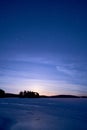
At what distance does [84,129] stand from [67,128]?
10.2ft

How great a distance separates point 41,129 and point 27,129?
252 centimetres

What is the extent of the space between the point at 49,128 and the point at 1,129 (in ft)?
29.0

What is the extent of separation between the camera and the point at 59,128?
3741 centimetres

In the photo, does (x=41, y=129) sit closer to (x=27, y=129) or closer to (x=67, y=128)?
(x=27, y=129)

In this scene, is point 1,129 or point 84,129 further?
point 84,129

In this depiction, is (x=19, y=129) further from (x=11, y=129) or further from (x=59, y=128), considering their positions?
(x=59, y=128)

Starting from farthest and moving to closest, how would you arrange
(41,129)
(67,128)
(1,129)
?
(67,128) < (41,129) < (1,129)

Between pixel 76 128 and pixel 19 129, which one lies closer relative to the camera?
pixel 19 129

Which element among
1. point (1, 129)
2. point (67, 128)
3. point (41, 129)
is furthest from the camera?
point (67, 128)

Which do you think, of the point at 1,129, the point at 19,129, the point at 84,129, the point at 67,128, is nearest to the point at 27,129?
the point at 19,129

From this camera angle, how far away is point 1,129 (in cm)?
3275

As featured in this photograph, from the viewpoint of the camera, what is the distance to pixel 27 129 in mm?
34500

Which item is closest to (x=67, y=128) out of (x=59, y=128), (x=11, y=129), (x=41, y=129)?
(x=59, y=128)

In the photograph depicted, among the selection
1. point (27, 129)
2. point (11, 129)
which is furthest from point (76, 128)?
point (11, 129)
